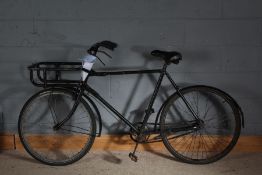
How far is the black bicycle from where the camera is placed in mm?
2543

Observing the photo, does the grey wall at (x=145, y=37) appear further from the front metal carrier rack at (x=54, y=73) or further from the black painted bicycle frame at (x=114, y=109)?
the black painted bicycle frame at (x=114, y=109)

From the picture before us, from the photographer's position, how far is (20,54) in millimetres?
2713

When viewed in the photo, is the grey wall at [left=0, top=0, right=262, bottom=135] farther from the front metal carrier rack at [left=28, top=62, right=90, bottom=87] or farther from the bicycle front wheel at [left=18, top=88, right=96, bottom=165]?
the bicycle front wheel at [left=18, top=88, right=96, bottom=165]

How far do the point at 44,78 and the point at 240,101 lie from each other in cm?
165

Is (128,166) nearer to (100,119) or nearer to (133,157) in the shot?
(133,157)

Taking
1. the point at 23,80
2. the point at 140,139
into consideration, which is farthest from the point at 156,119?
the point at 23,80

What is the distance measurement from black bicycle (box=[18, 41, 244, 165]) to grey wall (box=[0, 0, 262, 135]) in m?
0.16

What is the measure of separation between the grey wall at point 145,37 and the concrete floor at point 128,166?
0.44 meters

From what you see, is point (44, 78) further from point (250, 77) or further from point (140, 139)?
point (250, 77)

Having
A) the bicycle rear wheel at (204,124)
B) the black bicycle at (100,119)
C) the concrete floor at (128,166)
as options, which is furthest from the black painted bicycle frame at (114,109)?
the concrete floor at (128,166)

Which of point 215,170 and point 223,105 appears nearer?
point 215,170

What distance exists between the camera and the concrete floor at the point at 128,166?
98.2 inches

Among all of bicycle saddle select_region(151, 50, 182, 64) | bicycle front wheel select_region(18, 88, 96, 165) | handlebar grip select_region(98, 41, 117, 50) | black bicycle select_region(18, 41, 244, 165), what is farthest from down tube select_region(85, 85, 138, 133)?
bicycle saddle select_region(151, 50, 182, 64)

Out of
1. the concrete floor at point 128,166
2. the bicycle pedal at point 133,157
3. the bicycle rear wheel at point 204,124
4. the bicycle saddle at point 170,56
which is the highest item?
the bicycle saddle at point 170,56
